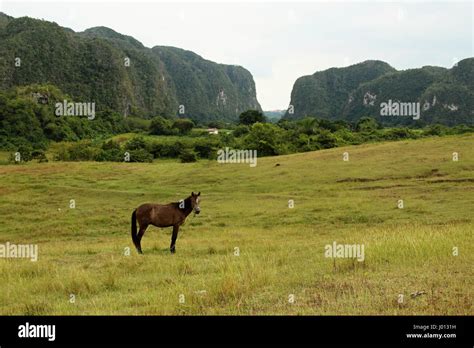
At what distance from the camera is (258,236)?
21.7 m

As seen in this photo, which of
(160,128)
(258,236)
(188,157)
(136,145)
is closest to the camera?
(258,236)

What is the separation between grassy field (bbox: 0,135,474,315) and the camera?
350 inches

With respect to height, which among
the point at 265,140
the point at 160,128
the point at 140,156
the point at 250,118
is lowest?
the point at 140,156

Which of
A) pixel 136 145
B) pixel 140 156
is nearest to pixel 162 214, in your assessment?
pixel 140 156

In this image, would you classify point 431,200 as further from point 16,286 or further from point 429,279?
point 16,286

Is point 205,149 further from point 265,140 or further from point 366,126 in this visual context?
point 366,126

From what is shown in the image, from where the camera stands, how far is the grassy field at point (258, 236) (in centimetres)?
889

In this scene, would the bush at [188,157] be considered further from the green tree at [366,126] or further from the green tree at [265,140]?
the green tree at [366,126]

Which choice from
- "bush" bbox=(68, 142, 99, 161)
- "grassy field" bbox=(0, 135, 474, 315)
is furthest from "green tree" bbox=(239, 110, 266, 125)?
"grassy field" bbox=(0, 135, 474, 315)

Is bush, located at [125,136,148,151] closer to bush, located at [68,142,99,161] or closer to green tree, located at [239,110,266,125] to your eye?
bush, located at [68,142,99,161]

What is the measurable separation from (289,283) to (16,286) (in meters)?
6.14

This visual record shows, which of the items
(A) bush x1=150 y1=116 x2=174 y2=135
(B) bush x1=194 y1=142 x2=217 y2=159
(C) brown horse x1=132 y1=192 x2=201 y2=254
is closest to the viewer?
(C) brown horse x1=132 y1=192 x2=201 y2=254
